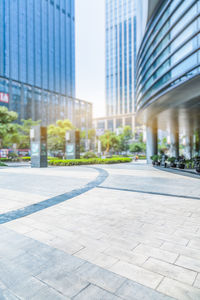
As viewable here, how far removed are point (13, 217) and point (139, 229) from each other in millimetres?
3485

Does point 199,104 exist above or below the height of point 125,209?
above

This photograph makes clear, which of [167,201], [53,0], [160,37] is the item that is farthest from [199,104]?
[53,0]

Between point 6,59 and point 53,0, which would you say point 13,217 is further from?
point 53,0

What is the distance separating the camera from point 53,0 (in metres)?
103

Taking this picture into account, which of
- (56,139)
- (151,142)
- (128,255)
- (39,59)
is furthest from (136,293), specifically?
(39,59)

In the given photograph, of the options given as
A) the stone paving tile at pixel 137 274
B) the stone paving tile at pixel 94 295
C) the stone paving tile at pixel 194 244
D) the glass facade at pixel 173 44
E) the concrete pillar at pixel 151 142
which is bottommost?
the stone paving tile at pixel 194 244

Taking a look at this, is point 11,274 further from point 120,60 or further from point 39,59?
point 120,60

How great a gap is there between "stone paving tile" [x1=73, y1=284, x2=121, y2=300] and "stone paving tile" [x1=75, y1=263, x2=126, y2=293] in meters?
0.08

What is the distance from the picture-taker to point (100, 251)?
136 inches

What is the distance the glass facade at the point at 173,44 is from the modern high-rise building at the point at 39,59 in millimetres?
46234

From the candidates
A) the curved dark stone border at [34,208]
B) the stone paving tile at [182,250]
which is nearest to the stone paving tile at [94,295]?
the stone paving tile at [182,250]

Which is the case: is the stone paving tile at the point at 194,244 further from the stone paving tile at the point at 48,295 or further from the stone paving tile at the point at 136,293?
the stone paving tile at the point at 48,295

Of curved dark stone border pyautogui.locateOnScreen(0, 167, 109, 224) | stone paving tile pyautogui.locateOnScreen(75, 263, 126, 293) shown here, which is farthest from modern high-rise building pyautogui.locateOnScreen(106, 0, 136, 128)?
stone paving tile pyautogui.locateOnScreen(75, 263, 126, 293)

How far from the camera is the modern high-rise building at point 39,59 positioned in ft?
251
